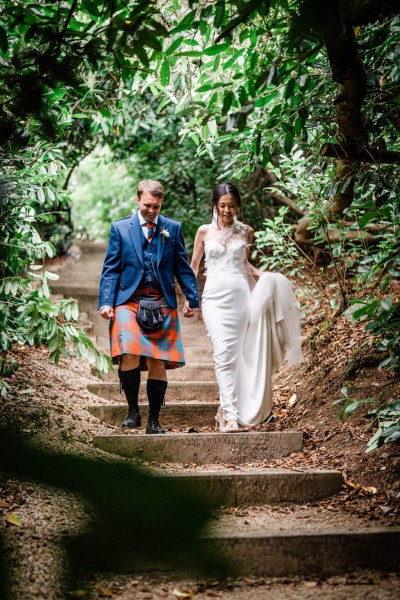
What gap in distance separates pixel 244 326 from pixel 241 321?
47 mm

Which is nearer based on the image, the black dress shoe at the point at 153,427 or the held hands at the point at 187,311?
the black dress shoe at the point at 153,427

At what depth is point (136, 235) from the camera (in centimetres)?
431

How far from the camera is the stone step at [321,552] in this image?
9.68 feet

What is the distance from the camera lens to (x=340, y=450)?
4.14 m

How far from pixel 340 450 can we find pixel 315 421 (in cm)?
53

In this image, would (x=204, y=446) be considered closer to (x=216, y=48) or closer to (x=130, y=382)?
(x=130, y=382)

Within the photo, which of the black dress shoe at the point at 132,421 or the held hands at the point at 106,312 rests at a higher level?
the held hands at the point at 106,312

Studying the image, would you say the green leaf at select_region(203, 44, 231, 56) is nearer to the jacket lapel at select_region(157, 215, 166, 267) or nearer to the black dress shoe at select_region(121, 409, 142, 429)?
the jacket lapel at select_region(157, 215, 166, 267)

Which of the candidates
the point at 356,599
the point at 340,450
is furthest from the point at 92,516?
the point at 340,450

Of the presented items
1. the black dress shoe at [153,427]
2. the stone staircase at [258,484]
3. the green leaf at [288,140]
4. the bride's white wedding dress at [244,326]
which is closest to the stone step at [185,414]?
the stone staircase at [258,484]

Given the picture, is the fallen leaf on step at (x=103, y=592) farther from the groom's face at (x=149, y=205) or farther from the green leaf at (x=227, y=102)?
→ the groom's face at (x=149, y=205)

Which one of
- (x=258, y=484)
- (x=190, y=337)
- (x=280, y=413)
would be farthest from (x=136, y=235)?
(x=190, y=337)

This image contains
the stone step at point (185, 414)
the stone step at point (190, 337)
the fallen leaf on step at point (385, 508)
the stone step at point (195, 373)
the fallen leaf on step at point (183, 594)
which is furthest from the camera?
the stone step at point (190, 337)

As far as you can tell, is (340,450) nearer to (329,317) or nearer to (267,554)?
(267,554)
